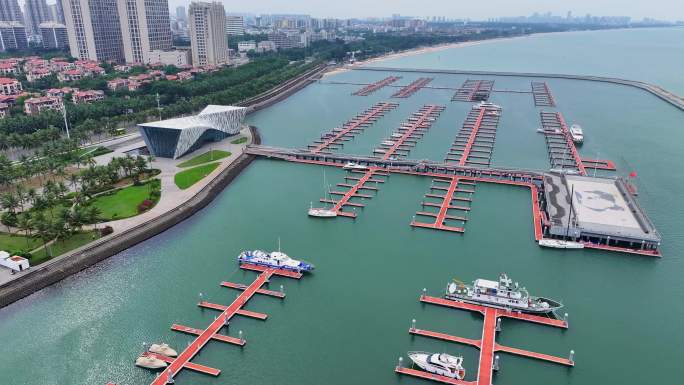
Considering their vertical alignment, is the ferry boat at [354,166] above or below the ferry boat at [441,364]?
above

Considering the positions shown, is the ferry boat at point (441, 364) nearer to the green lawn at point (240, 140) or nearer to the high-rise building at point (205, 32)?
the green lawn at point (240, 140)

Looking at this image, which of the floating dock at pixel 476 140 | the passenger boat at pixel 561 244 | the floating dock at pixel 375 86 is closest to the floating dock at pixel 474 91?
the floating dock at pixel 476 140

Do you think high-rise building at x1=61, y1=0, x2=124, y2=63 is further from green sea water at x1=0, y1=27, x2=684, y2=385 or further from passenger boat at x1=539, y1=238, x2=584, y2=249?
passenger boat at x1=539, y1=238, x2=584, y2=249

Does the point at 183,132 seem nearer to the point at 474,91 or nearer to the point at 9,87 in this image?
the point at 9,87

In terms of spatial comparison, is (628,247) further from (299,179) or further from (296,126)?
(296,126)

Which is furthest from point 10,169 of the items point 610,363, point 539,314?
point 610,363

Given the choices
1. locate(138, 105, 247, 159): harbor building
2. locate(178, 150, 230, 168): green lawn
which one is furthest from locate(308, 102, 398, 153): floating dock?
locate(138, 105, 247, 159): harbor building

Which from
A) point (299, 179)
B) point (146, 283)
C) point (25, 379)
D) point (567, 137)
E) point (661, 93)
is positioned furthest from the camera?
point (661, 93)
